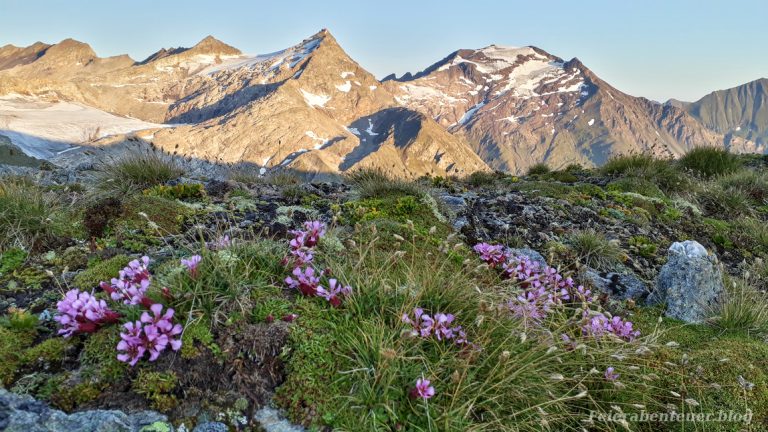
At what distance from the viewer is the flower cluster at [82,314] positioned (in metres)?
2.69

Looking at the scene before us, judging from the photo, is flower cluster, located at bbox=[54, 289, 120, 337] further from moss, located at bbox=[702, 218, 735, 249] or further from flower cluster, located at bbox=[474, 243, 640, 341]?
moss, located at bbox=[702, 218, 735, 249]

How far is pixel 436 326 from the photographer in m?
3.03

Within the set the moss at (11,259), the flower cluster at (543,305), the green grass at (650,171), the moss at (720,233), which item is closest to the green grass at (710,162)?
the green grass at (650,171)

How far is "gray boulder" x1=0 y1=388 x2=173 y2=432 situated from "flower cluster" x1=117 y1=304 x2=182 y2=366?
32 centimetres

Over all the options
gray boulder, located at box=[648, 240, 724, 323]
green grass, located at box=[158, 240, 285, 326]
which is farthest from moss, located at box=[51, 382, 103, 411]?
gray boulder, located at box=[648, 240, 724, 323]

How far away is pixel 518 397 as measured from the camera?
282 cm

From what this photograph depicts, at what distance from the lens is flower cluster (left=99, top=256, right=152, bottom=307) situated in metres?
2.78

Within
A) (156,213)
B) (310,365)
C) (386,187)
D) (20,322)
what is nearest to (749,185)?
(386,187)

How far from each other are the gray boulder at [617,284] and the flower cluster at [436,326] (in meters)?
3.20

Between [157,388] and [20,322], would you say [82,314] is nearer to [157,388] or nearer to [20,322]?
[20,322]

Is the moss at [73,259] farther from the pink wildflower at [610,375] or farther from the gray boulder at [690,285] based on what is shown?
the gray boulder at [690,285]

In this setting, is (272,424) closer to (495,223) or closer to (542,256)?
(542,256)

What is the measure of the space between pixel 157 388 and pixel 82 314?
81 cm

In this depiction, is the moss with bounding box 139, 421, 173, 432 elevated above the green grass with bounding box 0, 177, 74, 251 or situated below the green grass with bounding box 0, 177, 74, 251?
below
